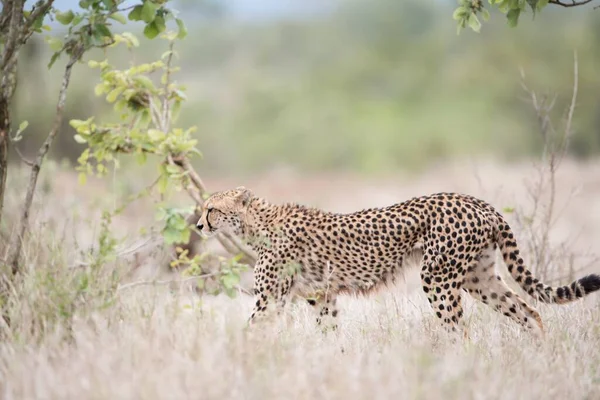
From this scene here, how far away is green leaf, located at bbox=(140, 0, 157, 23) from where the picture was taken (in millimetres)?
4203

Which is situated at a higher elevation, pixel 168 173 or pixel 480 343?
pixel 168 173

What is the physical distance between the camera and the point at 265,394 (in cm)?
324

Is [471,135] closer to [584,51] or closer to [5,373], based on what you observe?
[584,51]

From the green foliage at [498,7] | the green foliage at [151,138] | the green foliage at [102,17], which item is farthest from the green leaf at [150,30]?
the green foliage at [498,7]

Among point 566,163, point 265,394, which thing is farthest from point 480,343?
point 566,163

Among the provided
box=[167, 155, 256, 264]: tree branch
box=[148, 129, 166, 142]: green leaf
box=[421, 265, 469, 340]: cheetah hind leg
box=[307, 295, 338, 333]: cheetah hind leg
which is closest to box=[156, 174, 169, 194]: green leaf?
box=[167, 155, 256, 264]: tree branch

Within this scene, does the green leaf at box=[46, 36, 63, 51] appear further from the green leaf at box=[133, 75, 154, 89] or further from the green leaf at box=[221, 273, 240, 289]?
the green leaf at box=[221, 273, 240, 289]

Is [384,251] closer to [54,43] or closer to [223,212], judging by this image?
[223,212]

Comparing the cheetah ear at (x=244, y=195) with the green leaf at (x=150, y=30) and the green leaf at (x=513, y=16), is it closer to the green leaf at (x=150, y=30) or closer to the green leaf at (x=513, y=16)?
the green leaf at (x=150, y=30)

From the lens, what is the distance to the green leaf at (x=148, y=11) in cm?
420

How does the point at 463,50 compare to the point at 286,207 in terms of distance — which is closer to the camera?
the point at 286,207

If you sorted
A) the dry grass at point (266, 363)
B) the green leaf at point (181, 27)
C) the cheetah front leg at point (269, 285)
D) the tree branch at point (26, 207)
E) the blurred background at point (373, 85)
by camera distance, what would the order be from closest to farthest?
1. the dry grass at point (266, 363)
2. the tree branch at point (26, 207)
3. the green leaf at point (181, 27)
4. the cheetah front leg at point (269, 285)
5. the blurred background at point (373, 85)

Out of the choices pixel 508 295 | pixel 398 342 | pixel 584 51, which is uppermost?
pixel 584 51

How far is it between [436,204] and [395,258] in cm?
38
